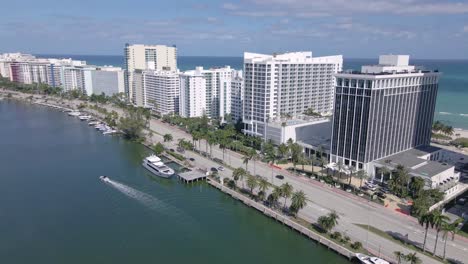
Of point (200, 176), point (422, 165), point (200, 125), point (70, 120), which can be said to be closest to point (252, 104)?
point (200, 125)

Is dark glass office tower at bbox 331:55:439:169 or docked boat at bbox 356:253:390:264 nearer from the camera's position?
docked boat at bbox 356:253:390:264

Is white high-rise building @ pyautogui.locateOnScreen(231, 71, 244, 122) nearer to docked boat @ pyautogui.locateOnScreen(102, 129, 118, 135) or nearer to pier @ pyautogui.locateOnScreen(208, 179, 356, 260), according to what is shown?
docked boat @ pyautogui.locateOnScreen(102, 129, 118, 135)

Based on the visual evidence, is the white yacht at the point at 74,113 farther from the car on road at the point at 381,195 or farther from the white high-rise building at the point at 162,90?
the car on road at the point at 381,195

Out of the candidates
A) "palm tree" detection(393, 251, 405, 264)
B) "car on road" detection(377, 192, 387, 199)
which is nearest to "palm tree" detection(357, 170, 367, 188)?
"car on road" detection(377, 192, 387, 199)

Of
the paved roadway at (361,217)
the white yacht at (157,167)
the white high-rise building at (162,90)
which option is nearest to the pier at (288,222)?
the paved roadway at (361,217)

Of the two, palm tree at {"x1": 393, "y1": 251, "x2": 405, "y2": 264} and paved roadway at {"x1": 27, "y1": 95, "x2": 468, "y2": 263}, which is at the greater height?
palm tree at {"x1": 393, "y1": 251, "x2": 405, "y2": 264}

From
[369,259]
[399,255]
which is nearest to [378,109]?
[399,255]
